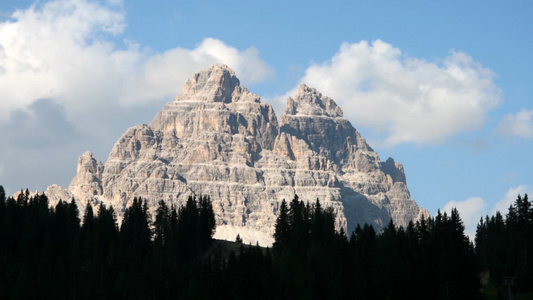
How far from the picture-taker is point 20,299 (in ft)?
584

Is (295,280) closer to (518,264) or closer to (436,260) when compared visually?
(436,260)

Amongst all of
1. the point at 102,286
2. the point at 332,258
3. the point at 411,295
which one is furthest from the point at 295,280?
the point at 102,286

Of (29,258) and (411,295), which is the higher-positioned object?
(29,258)

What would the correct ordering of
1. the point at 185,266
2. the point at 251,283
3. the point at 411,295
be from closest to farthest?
1. the point at 411,295
2. the point at 251,283
3. the point at 185,266

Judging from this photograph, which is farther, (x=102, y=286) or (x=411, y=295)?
(x=102, y=286)

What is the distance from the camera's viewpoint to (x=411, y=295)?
16238cm

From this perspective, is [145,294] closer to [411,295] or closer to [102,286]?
[102,286]

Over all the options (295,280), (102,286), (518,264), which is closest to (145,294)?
(102,286)

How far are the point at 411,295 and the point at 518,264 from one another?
17180 mm

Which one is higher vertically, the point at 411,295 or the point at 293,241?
the point at 293,241

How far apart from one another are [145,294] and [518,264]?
5947 centimetres

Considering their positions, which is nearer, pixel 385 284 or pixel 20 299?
pixel 385 284

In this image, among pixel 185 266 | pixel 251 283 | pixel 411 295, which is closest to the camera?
pixel 411 295

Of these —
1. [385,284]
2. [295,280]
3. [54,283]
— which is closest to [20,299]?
[54,283]
